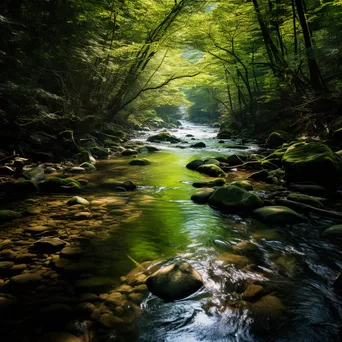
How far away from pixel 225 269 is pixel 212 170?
4941 millimetres

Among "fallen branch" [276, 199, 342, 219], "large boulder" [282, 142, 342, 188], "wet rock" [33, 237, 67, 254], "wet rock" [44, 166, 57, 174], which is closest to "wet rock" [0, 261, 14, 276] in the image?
"wet rock" [33, 237, 67, 254]

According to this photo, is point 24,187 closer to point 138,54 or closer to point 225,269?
point 225,269

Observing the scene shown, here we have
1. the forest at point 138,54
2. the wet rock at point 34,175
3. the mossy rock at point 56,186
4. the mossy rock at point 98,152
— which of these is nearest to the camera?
the mossy rock at point 56,186

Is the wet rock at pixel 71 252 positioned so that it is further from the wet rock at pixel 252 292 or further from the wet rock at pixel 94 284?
the wet rock at pixel 252 292

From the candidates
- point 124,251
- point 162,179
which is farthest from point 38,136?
point 124,251

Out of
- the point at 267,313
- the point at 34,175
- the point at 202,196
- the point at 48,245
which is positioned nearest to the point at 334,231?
the point at 267,313

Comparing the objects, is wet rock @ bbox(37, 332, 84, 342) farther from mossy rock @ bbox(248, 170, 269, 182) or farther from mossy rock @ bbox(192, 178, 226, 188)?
mossy rock @ bbox(248, 170, 269, 182)

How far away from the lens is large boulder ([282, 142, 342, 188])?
571 centimetres

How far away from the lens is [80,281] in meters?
2.51

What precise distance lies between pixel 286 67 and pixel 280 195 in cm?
777

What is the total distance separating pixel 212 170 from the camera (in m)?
7.61

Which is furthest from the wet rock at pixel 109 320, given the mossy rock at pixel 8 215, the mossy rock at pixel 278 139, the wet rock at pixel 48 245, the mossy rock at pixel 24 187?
the mossy rock at pixel 278 139

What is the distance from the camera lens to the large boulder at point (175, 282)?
2359mm

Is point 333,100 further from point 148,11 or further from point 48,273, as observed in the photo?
point 48,273
